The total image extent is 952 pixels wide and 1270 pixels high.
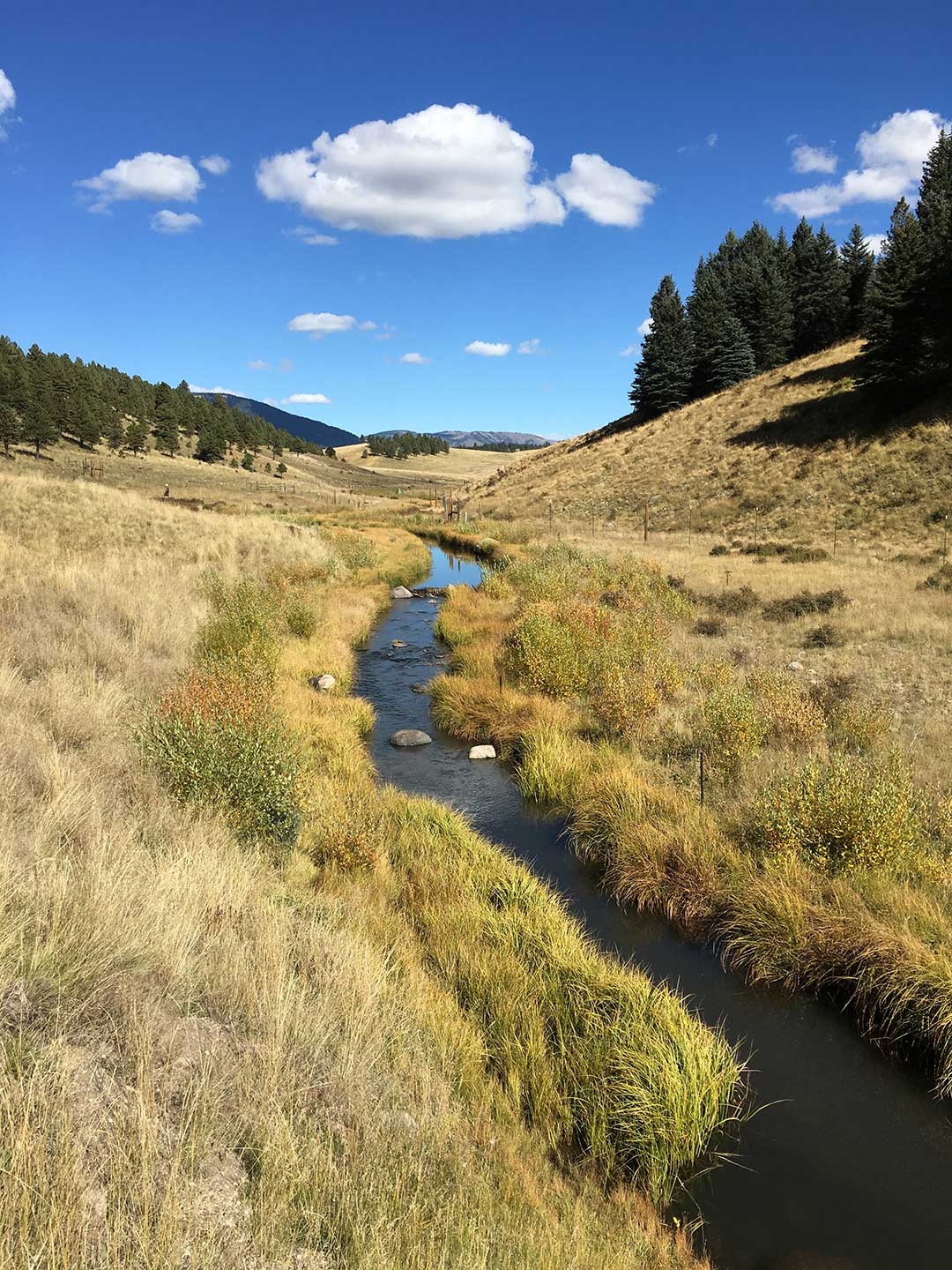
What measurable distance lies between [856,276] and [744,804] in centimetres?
6750

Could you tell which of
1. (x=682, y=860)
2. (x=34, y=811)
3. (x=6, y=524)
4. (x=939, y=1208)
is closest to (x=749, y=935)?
(x=682, y=860)

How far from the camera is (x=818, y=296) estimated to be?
200 ft

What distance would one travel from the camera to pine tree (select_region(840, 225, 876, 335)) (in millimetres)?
58031

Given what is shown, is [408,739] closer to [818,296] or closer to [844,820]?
[844,820]

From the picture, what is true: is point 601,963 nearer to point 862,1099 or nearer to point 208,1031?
point 862,1099

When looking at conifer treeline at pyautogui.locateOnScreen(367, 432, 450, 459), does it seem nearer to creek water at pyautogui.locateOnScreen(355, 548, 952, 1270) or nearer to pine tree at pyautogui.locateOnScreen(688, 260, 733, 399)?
pine tree at pyautogui.locateOnScreen(688, 260, 733, 399)

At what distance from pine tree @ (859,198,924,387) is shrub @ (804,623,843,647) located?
32.3 m

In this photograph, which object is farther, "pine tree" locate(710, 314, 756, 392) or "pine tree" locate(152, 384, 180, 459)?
"pine tree" locate(152, 384, 180, 459)

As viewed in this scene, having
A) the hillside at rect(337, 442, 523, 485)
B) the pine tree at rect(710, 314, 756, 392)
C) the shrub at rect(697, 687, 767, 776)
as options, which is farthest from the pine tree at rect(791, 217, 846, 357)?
the hillside at rect(337, 442, 523, 485)

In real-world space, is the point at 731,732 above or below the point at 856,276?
below

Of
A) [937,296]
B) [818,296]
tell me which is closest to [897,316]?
[937,296]

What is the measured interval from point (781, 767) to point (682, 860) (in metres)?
2.32

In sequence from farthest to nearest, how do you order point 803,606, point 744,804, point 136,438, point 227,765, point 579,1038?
point 136,438
point 803,606
point 744,804
point 227,765
point 579,1038

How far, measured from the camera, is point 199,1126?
2977 millimetres
